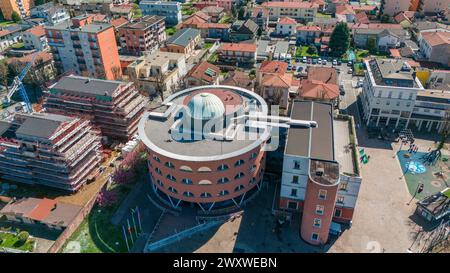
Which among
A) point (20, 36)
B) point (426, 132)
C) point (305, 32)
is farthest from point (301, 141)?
point (20, 36)

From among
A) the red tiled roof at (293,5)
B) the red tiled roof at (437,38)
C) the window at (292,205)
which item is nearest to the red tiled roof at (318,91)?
the window at (292,205)

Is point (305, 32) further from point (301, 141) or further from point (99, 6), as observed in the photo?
point (99, 6)

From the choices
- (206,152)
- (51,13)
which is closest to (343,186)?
(206,152)

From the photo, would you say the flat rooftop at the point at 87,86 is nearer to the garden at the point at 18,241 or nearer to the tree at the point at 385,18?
the garden at the point at 18,241

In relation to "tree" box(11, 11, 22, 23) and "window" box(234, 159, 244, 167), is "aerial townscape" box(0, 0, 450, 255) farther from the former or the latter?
"tree" box(11, 11, 22, 23)

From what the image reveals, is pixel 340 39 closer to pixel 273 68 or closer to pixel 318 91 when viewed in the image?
pixel 273 68

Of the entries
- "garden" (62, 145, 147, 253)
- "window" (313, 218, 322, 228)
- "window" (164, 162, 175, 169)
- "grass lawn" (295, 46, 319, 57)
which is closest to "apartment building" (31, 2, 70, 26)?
"grass lawn" (295, 46, 319, 57)
